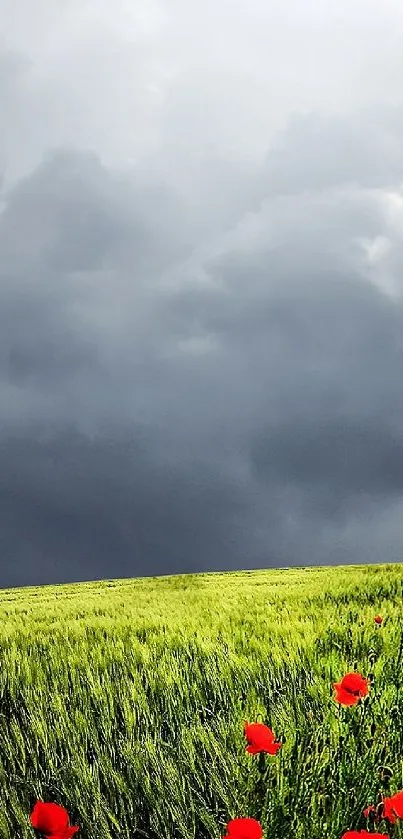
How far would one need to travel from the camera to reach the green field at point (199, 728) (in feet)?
6.67

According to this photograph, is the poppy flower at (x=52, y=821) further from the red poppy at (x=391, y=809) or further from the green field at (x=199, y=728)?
the red poppy at (x=391, y=809)

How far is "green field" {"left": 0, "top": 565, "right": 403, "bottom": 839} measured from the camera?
80.0 inches

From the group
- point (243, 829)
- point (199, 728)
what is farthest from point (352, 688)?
point (243, 829)

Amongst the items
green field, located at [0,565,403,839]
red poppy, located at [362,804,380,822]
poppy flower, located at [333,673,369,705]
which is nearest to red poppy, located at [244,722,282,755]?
green field, located at [0,565,403,839]

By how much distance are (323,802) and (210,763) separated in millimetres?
422

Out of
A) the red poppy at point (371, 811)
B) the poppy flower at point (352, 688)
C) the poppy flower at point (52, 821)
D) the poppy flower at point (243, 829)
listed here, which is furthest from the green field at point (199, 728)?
the poppy flower at point (243, 829)

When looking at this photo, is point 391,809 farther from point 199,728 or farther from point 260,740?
point 199,728

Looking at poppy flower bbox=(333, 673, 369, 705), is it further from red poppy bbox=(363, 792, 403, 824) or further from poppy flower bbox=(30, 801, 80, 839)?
poppy flower bbox=(30, 801, 80, 839)

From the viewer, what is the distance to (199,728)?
8.24 feet

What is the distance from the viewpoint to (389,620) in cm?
488

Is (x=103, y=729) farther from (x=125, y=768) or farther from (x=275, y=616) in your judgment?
(x=275, y=616)

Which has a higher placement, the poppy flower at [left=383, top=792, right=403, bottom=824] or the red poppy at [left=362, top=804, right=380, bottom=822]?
the poppy flower at [left=383, top=792, right=403, bottom=824]

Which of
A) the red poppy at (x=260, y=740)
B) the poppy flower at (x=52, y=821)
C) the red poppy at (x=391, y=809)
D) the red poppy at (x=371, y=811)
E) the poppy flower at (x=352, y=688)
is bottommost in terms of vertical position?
the red poppy at (x=371, y=811)

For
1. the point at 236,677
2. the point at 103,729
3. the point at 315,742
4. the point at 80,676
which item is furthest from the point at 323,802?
the point at 80,676
